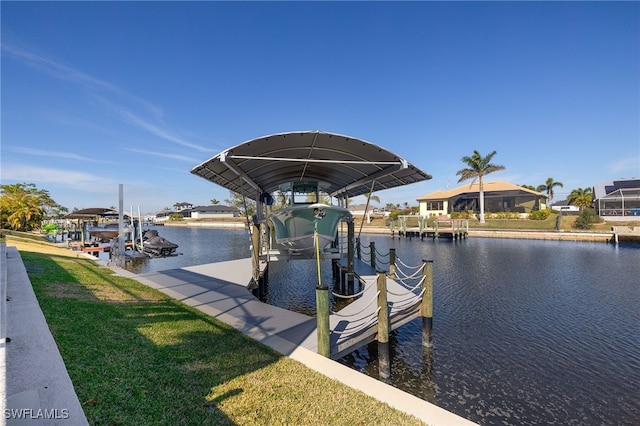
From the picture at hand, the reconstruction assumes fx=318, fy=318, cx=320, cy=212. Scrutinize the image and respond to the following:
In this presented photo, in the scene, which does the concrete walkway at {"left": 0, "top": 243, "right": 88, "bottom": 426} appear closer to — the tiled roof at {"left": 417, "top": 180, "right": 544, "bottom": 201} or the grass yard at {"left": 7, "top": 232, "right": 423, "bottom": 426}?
the grass yard at {"left": 7, "top": 232, "right": 423, "bottom": 426}

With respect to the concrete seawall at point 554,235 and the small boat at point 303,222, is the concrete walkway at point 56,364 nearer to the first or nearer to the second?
the small boat at point 303,222

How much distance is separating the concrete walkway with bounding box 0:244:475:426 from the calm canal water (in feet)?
7.82

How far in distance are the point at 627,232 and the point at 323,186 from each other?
39.1 metres

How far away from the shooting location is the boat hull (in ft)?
36.2

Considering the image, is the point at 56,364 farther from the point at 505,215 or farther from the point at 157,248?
the point at 505,215

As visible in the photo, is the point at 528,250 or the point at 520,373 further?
the point at 528,250

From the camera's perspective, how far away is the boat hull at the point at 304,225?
11047 mm

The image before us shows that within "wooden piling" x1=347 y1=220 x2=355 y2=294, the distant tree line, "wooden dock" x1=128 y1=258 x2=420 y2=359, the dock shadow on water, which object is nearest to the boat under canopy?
"wooden piling" x1=347 y1=220 x2=355 y2=294

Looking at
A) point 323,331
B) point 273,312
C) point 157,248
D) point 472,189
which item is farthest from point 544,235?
point 157,248

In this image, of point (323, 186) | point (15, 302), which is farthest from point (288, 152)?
point (15, 302)

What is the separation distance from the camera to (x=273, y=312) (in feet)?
28.1

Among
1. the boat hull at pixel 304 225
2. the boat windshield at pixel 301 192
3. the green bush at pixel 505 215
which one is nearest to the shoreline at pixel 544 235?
the green bush at pixel 505 215

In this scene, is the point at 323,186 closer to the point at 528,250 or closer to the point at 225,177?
the point at 225,177

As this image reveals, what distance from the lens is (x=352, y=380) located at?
497cm
